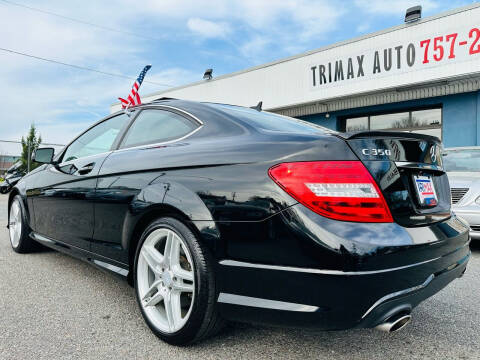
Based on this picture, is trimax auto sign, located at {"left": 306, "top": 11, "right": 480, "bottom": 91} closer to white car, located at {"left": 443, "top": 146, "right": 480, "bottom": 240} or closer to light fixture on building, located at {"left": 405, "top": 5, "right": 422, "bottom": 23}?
light fixture on building, located at {"left": 405, "top": 5, "right": 422, "bottom": 23}

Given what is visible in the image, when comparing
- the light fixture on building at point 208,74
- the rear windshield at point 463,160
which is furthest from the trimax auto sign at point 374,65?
the rear windshield at point 463,160

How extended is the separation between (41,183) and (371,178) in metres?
3.05

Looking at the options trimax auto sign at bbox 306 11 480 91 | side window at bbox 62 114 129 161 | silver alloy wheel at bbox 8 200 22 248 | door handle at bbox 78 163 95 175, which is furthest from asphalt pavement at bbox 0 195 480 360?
trimax auto sign at bbox 306 11 480 91

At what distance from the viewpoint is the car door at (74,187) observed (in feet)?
8.93

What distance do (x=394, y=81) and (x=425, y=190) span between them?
357 inches

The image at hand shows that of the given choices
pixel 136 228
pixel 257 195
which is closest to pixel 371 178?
pixel 257 195

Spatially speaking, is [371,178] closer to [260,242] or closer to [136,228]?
[260,242]

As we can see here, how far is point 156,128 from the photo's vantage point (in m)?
2.51

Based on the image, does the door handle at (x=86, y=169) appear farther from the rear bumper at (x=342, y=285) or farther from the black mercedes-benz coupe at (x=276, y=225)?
the rear bumper at (x=342, y=285)

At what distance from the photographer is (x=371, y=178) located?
62.8 inches

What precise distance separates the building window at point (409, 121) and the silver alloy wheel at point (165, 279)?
32.0ft

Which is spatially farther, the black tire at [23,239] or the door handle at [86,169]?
the black tire at [23,239]

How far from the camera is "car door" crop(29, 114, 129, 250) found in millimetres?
2723

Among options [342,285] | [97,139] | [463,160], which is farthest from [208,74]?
[342,285]
